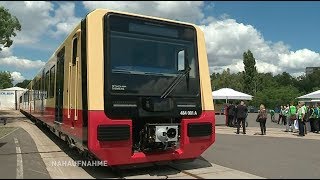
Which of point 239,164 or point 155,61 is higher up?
point 155,61

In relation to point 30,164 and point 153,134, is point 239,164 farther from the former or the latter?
point 30,164

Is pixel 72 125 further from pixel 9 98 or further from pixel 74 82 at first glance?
pixel 9 98

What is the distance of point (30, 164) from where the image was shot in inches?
398

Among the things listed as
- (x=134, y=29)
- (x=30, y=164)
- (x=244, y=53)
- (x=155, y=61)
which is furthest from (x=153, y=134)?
(x=244, y=53)

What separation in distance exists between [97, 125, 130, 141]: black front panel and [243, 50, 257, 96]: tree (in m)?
89.0

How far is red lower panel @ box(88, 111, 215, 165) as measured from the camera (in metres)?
7.90

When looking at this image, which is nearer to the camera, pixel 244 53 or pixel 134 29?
pixel 134 29

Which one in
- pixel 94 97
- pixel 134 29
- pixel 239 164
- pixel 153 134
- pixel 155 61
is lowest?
pixel 239 164

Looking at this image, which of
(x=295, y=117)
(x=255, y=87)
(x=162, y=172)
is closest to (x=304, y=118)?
(x=295, y=117)

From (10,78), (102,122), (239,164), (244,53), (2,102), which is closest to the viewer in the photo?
(102,122)

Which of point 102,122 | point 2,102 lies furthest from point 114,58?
point 2,102

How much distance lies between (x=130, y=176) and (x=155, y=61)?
2.45 m

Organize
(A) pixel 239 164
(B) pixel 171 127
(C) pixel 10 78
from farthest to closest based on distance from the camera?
(C) pixel 10 78 → (A) pixel 239 164 → (B) pixel 171 127

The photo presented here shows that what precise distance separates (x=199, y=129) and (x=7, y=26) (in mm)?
28407
